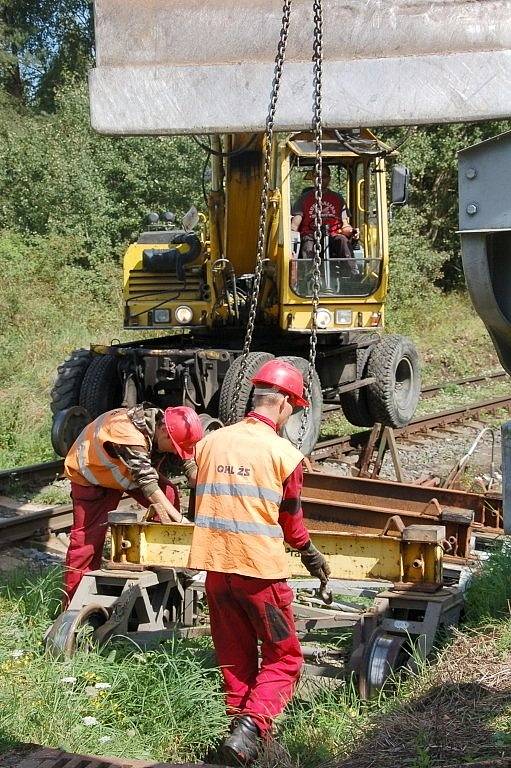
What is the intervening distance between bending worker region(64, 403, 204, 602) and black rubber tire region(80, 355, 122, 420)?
4117mm

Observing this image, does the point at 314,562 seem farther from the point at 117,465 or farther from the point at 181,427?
the point at 117,465

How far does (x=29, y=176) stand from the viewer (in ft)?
74.3

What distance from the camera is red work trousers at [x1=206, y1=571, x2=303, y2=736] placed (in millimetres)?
4848

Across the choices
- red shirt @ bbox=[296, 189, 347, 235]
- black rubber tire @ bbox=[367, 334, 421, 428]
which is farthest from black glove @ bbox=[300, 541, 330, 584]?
black rubber tire @ bbox=[367, 334, 421, 428]

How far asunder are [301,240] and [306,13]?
6.54 meters

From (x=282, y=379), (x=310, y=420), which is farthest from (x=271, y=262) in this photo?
(x=282, y=379)

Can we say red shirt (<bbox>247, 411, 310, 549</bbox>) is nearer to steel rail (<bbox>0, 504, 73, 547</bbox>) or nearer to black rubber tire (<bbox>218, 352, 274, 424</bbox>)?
steel rail (<bbox>0, 504, 73, 547</bbox>)

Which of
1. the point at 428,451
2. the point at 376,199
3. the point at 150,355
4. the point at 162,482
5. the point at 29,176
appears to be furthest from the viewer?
the point at 29,176

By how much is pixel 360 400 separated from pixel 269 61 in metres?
8.19

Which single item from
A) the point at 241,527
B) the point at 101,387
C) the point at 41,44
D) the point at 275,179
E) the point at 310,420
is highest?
the point at 41,44

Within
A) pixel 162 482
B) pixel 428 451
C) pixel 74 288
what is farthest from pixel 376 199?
pixel 74 288

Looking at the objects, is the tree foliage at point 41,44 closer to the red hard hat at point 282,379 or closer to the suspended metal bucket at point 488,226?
the red hard hat at point 282,379

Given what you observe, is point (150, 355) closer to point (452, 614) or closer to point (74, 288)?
point (452, 614)

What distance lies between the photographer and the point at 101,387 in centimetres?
1083
